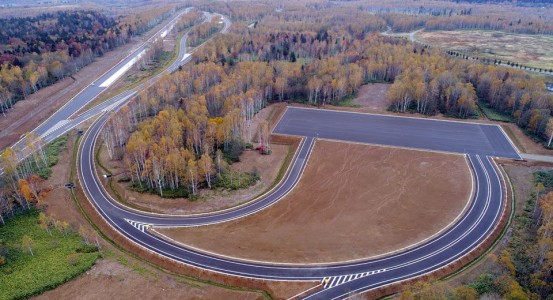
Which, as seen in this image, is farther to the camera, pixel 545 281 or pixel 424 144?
pixel 424 144

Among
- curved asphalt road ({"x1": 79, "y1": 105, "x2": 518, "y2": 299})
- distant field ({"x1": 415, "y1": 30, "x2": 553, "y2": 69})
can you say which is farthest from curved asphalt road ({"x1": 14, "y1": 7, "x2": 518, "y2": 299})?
distant field ({"x1": 415, "y1": 30, "x2": 553, "y2": 69})

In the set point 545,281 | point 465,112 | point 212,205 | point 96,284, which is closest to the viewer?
point 545,281

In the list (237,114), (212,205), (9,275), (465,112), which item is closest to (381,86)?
(465,112)

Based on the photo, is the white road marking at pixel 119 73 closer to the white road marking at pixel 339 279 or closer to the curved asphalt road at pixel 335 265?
the curved asphalt road at pixel 335 265

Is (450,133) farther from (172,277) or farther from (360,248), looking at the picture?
(172,277)

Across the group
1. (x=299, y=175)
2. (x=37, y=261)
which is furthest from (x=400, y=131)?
(x=37, y=261)

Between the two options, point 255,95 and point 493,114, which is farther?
point 255,95

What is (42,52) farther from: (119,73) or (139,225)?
(139,225)
